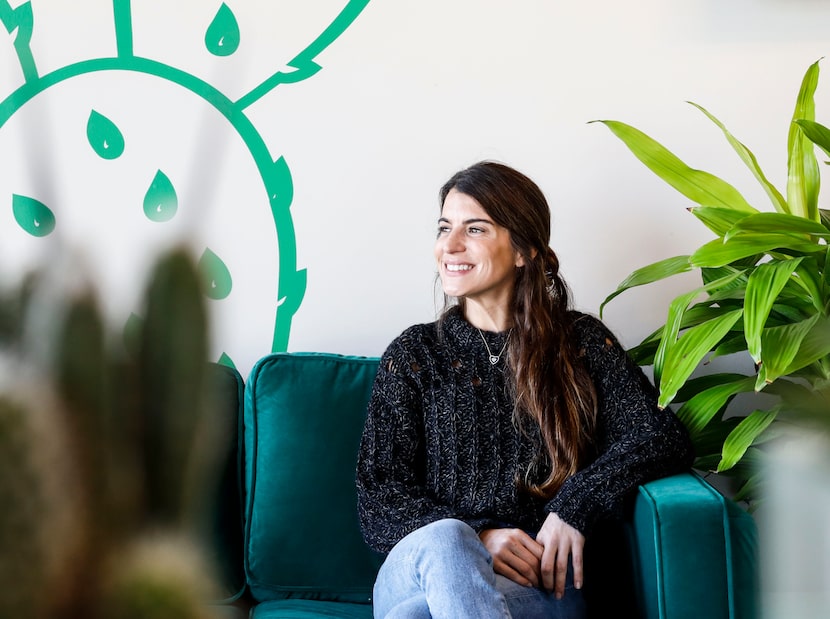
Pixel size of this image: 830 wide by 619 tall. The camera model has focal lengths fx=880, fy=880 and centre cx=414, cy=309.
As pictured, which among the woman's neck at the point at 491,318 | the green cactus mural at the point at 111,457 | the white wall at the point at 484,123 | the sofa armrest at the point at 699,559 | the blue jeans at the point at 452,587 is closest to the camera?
the green cactus mural at the point at 111,457

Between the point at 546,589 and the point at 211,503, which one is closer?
the point at 211,503

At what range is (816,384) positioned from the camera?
5.66 ft

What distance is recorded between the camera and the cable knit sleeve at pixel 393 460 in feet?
5.30

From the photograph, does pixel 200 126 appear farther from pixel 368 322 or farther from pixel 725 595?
pixel 368 322

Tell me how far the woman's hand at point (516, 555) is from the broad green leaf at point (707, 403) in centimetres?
40

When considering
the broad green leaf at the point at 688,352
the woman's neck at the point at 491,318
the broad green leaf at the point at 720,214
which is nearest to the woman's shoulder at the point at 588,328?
the woman's neck at the point at 491,318

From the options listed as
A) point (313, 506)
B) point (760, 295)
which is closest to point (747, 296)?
point (760, 295)

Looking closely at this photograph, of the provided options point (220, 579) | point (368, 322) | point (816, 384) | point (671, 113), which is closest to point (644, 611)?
point (816, 384)

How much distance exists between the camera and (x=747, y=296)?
148 cm

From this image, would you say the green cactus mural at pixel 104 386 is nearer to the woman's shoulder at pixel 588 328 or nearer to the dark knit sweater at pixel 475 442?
the dark knit sweater at pixel 475 442

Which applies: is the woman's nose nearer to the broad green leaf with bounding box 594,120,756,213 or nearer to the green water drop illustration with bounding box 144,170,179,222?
the broad green leaf with bounding box 594,120,756,213

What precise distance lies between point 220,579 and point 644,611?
1.44 metres

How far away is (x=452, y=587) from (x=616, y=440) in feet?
1.84

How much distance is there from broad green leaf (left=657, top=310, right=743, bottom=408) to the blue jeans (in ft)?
1.25
